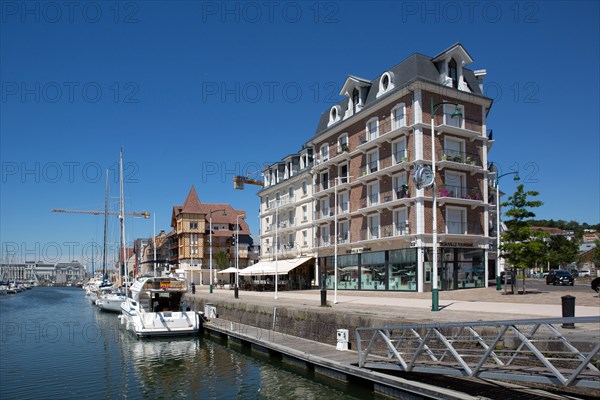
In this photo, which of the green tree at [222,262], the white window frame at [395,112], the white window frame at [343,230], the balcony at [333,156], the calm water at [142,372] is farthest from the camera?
the green tree at [222,262]

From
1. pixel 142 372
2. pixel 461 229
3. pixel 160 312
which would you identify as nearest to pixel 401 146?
pixel 461 229

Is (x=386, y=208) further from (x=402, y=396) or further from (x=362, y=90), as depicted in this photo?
(x=402, y=396)

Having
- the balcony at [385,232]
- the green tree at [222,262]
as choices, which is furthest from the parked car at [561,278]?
the green tree at [222,262]

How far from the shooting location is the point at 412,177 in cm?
3450

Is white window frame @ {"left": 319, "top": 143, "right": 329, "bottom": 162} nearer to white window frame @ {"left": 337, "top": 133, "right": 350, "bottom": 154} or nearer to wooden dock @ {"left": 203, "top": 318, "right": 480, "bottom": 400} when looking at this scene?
white window frame @ {"left": 337, "top": 133, "right": 350, "bottom": 154}

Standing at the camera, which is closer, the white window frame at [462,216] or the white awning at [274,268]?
the white window frame at [462,216]

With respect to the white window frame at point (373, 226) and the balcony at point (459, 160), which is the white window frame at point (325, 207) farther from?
the balcony at point (459, 160)

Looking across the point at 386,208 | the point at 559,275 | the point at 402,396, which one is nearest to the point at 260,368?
the point at 402,396

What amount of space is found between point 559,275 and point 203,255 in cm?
6008

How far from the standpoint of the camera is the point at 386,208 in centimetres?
3897

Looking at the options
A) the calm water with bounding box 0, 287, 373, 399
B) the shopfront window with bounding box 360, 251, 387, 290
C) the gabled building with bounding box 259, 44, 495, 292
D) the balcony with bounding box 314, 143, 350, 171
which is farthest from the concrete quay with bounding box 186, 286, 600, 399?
the balcony with bounding box 314, 143, 350, 171

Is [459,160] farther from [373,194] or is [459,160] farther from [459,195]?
[373,194]

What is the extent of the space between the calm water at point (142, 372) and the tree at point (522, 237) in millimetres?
15517

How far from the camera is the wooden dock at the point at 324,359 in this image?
39.2ft
